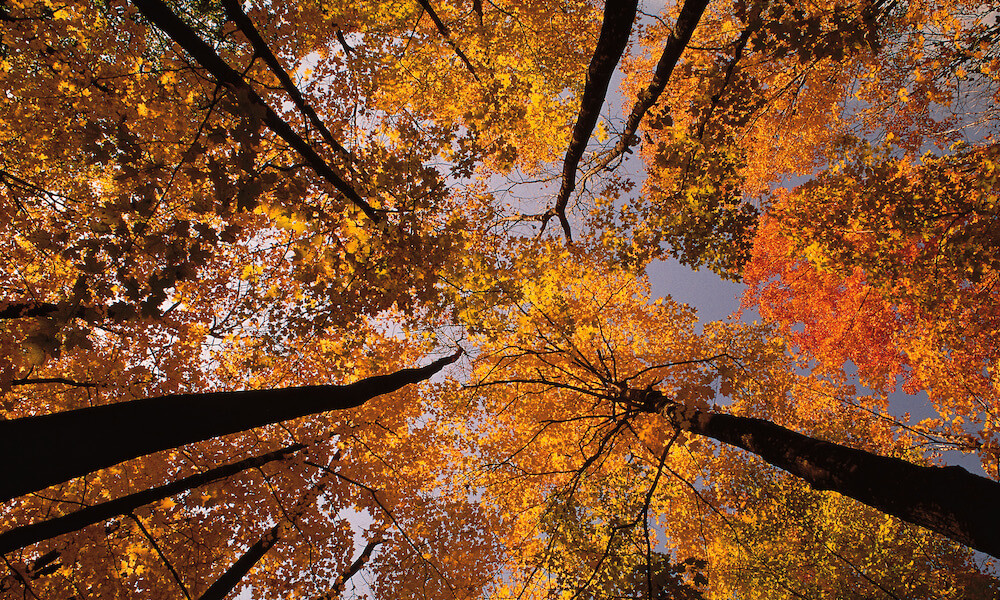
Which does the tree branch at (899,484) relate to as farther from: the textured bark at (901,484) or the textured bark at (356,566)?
the textured bark at (356,566)

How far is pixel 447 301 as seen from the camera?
6078 mm

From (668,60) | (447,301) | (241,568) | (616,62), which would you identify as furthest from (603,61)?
(241,568)

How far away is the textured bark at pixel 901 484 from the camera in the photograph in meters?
2.27

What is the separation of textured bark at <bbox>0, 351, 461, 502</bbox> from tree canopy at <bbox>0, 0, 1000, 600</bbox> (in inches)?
0.6

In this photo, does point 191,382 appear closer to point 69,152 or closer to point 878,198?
point 69,152

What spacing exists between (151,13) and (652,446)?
7251mm

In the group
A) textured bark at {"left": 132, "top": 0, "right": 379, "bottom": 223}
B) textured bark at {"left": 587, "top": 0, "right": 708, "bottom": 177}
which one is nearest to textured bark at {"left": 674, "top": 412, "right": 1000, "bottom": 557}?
textured bark at {"left": 587, "top": 0, "right": 708, "bottom": 177}

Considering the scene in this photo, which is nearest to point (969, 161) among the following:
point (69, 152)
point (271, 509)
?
point (271, 509)

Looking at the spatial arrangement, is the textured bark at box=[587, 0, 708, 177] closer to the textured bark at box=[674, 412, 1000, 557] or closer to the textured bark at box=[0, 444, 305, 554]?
the textured bark at box=[674, 412, 1000, 557]

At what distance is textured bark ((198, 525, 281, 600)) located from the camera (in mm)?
6211

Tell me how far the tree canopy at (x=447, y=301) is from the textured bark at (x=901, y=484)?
2 cm

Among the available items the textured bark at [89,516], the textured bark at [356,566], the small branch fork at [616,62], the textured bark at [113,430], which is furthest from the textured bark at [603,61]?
the textured bark at [356,566]

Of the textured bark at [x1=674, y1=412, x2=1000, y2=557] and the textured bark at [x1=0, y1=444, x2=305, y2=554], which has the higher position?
the textured bark at [x1=674, y1=412, x2=1000, y2=557]

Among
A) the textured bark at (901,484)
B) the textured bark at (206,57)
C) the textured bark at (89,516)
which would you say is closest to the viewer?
the textured bark at (901,484)
